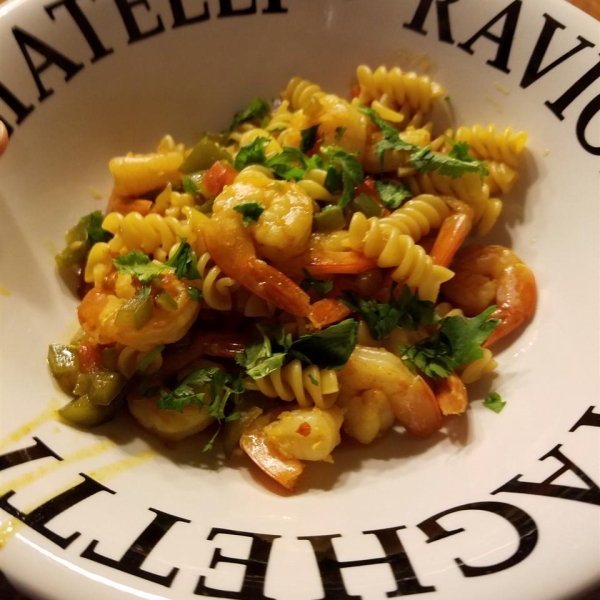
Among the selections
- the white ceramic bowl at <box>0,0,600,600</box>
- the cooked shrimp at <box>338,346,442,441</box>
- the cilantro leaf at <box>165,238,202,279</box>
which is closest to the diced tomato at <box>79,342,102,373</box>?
the white ceramic bowl at <box>0,0,600,600</box>

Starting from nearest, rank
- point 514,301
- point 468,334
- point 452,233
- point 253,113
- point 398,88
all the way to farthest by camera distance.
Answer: point 468,334
point 514,301
point 452,233
point 398,88
point 253,113

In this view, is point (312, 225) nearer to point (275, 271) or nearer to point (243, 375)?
point (275, 271)

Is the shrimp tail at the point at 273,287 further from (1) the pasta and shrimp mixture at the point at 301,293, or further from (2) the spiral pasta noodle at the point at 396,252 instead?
(2) the spiral pasta noodle at the point at 396,252

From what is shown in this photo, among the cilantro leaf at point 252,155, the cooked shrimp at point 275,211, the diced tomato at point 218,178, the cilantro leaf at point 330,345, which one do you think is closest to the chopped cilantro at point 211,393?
the cilantro leaf at point 330,345

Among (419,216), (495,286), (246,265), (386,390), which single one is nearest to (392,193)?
(419,216)

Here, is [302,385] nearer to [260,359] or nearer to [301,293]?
[260,359]

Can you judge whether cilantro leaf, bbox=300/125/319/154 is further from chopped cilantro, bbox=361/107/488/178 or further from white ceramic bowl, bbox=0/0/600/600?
white ceramic bowl, bbox=0/0/600/600
